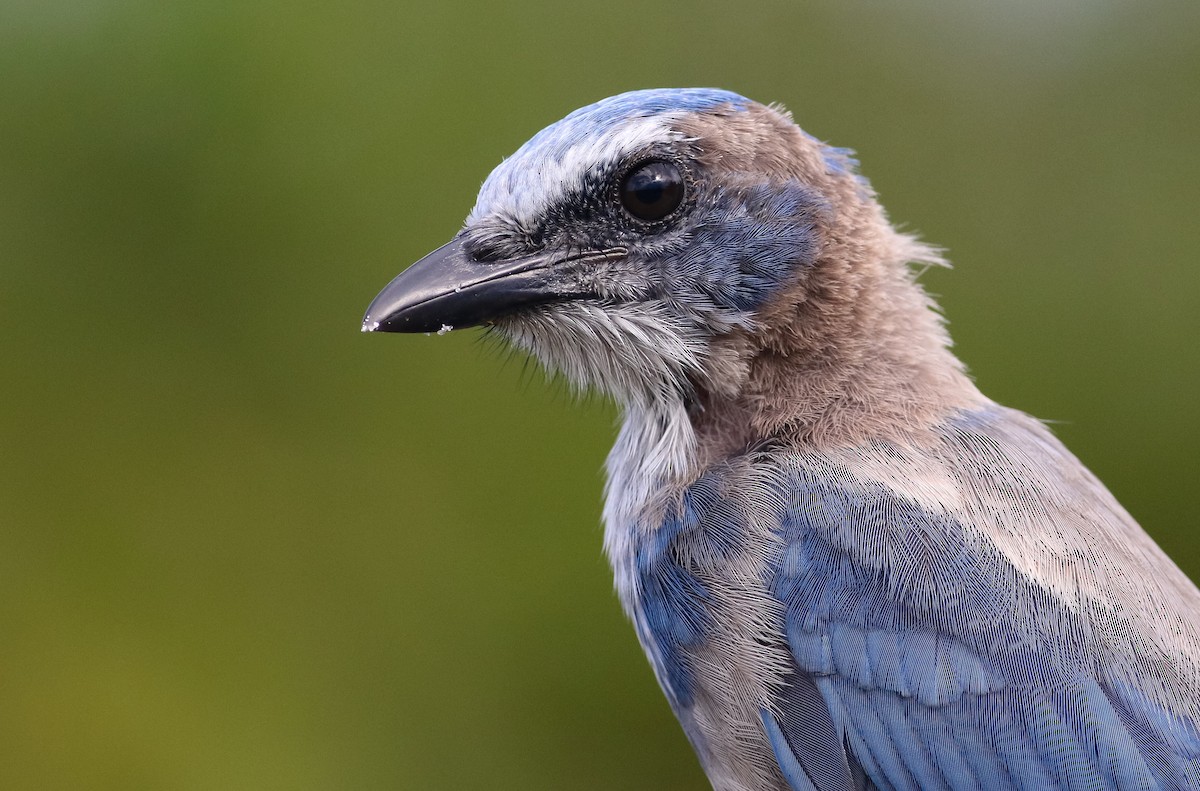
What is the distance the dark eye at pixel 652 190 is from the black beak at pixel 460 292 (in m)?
0.27

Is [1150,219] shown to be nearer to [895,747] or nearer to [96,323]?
[895,747]

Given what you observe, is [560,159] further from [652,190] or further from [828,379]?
[828,379]

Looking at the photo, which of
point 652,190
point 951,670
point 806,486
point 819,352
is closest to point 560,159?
point 652,190

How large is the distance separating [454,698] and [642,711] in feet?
2.83

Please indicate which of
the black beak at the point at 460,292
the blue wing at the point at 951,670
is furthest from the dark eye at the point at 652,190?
the blue wing at the point at 951,670

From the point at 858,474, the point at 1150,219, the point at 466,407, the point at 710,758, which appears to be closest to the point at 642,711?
the point at 466,407

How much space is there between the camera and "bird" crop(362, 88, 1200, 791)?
2418 millimetres

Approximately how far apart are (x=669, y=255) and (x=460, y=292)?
56cm

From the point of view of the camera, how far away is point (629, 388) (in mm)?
3164

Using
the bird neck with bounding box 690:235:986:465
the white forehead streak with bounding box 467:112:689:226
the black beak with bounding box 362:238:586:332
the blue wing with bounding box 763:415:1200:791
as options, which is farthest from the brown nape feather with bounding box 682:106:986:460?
the black beak with bounding box 362:238:586:332

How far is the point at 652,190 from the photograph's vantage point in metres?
2.89

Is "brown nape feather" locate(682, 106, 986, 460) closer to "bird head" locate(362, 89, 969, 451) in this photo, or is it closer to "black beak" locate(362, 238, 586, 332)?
"bird head" locate(362, 89, 969, 451)

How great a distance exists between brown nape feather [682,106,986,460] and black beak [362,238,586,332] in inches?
19.6

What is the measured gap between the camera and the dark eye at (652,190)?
2.88 metres
